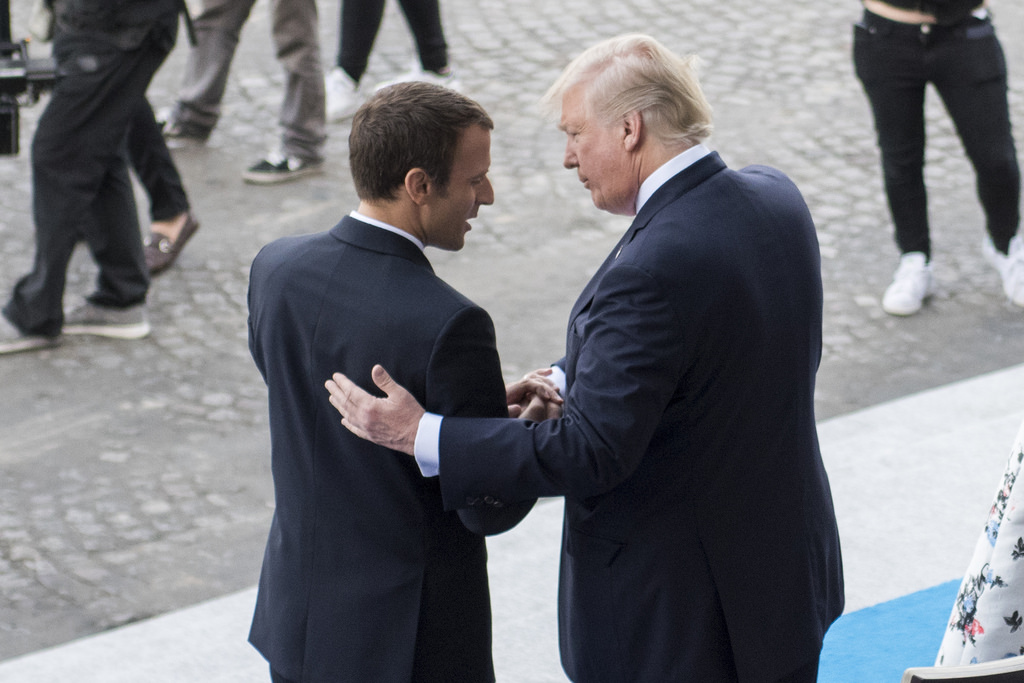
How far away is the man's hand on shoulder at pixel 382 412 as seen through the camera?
216 cm

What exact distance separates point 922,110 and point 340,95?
3.53 metres

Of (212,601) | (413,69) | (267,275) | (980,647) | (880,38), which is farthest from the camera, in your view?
(413,69)

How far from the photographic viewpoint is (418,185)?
2.26 m

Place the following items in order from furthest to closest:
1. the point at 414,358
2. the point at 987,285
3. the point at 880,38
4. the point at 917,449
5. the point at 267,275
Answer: the point at 987,285, the point at 880,38, the point at 917,449, the point at 267,275, the point at 414,358

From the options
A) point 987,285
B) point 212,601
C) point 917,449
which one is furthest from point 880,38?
point 212,601

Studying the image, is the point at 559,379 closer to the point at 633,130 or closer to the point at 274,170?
the point at 633,130

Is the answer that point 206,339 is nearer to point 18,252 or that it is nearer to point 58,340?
point 58,340

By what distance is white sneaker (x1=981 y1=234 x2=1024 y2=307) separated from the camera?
566 cm

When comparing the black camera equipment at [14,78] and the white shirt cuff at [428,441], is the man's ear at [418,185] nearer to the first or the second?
the white shirt cuff at [428,441]

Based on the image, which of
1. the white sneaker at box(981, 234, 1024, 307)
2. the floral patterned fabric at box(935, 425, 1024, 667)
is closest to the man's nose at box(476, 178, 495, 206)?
the floral patterned fabric at box(935, 425, 1024, 667)

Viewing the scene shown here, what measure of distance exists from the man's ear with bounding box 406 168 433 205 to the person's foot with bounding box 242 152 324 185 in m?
4.77

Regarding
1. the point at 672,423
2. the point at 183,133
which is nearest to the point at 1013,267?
the point at 672,423

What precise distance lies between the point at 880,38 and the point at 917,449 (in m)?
1.79

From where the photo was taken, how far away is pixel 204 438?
4.77 metres
